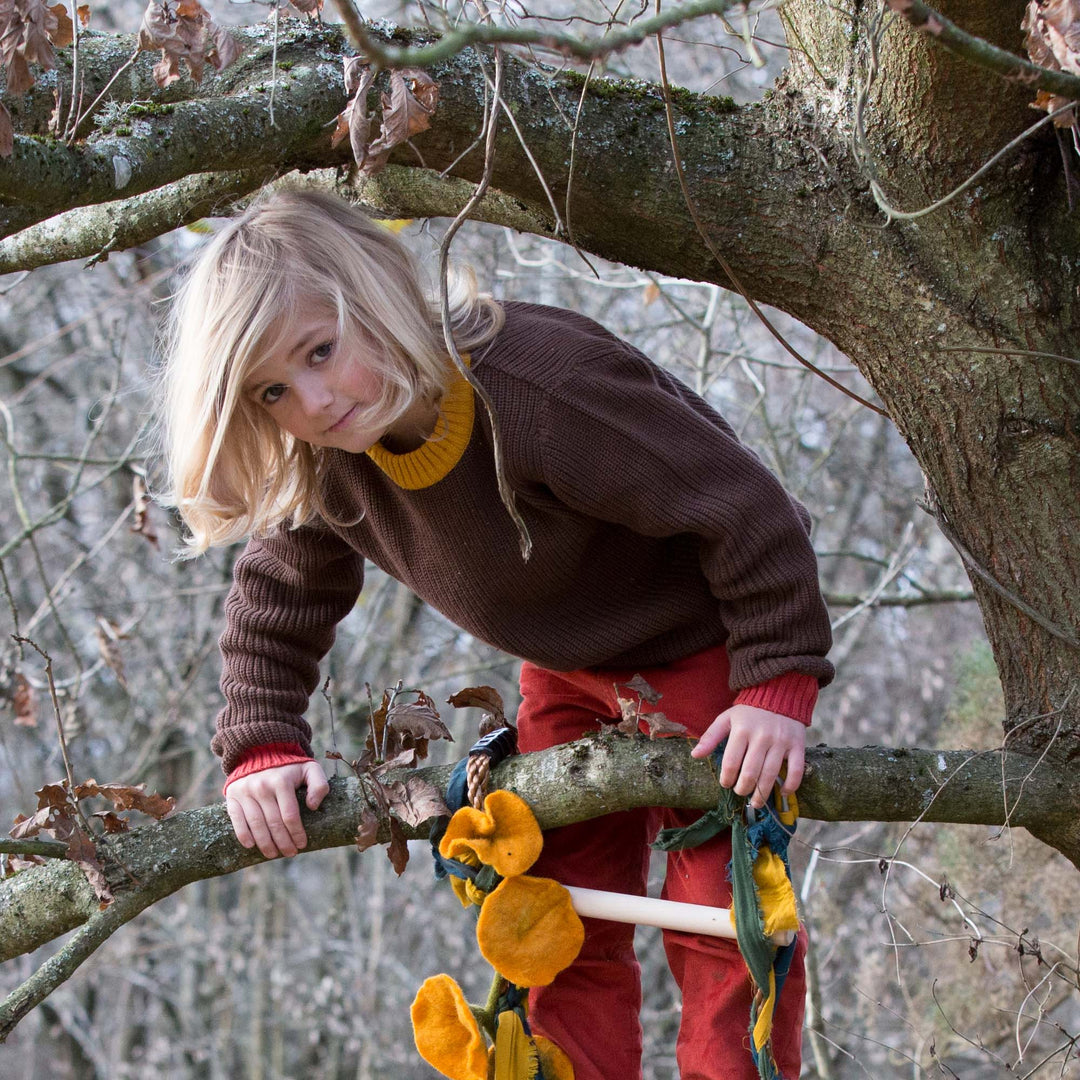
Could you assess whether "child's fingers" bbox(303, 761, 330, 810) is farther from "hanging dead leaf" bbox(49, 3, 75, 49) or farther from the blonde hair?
"hanging dead leaf" bbox(49, 3, 75, 49)

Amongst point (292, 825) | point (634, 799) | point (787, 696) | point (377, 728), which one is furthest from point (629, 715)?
point (292, 825)

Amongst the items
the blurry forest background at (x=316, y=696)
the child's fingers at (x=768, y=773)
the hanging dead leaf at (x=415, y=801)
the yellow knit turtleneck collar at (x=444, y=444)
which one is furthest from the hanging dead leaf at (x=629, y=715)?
the blurry forest background at (x=316, y=696)

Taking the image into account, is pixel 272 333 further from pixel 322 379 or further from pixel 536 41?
pixel 536 41

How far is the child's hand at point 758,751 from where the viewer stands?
1.82 meters

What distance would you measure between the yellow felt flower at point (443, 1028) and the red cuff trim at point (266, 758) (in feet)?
1.48

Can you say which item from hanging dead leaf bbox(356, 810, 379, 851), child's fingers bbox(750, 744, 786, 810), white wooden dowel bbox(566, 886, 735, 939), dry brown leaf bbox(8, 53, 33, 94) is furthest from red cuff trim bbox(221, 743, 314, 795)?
dry brown leaf bbox(8, 53, 33, 94)

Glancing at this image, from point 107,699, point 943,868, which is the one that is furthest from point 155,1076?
point 943,868

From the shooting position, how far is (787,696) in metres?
1.90

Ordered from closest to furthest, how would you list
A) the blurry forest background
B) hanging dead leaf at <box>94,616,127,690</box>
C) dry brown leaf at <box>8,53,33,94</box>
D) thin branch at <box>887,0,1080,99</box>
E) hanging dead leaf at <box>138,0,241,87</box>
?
thin branch at <box>887,0,1080,99</box> < dry brown leaf at <box>8,53,33,94</box> < hanging dead leaf at <box>138,0,241,87</box> < hanging dead leaf at <box>94,616,127,690</box> < the blurry forest background

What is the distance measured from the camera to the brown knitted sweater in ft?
6.38

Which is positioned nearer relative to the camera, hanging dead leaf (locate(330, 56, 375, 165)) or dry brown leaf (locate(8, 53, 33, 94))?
dry brown leaf (locate(8, 53, 33, 94))

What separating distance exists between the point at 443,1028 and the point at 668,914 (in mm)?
449

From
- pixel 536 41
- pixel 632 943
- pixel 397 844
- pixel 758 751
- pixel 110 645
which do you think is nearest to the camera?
pixel 536 41

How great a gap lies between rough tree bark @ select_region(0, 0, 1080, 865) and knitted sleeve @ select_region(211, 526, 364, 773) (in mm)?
729
